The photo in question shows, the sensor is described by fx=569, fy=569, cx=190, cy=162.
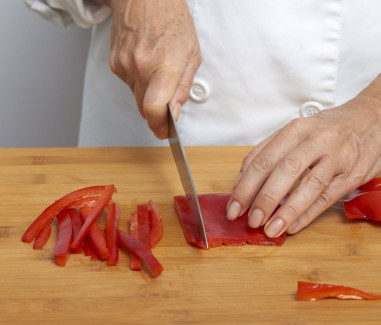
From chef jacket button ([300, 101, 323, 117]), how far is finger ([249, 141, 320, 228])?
62 cm

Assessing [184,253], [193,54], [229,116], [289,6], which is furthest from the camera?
[229,116]

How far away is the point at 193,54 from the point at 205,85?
13.4 inches

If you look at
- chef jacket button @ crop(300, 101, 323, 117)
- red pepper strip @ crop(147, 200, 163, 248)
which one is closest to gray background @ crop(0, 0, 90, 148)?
chef jacket button @ crop(300, 101, 323, 117)

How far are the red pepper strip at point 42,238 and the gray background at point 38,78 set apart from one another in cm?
194

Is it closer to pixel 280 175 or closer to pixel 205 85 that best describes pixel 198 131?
pixel 205 85

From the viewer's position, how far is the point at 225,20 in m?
2.26

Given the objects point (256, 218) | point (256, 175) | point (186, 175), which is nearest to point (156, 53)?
point (186, 175)

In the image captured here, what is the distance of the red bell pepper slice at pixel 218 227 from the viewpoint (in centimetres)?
168

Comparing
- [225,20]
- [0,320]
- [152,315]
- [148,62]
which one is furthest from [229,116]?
[0,320]

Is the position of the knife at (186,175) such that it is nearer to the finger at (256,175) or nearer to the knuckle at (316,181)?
the finger at (256,175)

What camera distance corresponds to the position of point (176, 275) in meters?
1.55

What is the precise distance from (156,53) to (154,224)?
0.57 m

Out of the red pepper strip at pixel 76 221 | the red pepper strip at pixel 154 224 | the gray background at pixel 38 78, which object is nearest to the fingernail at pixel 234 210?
the red pepper strip at pixel 154 224

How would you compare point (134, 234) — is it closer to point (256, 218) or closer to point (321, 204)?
point (256, 218)
